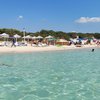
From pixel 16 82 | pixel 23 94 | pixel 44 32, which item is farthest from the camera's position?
pixel 44 32

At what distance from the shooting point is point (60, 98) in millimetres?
10078

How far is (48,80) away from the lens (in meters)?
14.1

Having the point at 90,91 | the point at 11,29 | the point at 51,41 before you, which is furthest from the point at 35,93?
the point at 11,29

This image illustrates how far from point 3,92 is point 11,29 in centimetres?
7636

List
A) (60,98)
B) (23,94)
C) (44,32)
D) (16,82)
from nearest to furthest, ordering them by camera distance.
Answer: (60,98)
(23,94)
(16,82)
(44,32)

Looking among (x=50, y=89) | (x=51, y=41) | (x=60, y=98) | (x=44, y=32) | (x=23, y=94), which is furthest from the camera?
(x=44, y=32)

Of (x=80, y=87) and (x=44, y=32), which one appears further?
(x=44, y=32)

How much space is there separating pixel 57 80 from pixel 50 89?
95.5 inches

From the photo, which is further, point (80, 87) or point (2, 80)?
point (2, 80)

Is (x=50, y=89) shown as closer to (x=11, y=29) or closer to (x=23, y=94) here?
(x=23, y=94)

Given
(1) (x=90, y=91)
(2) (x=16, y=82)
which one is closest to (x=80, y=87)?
(1) (x=90, y=91)

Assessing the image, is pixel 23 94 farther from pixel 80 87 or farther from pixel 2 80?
pixel 2 80

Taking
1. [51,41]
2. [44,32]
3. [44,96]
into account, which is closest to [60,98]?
[44,96]

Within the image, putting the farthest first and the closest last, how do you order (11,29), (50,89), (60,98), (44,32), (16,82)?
(44,32), (11,29), (16,82), (50,89), (60,98)
